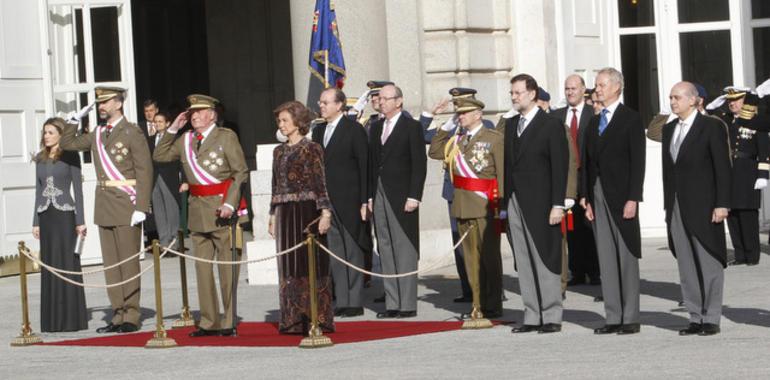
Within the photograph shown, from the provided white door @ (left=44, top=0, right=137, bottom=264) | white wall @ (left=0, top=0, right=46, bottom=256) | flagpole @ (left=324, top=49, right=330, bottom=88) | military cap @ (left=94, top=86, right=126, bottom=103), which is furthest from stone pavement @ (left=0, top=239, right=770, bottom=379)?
white door @ (left=44, top=0, right=137, bottom=264)

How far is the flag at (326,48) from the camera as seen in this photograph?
53.5ft

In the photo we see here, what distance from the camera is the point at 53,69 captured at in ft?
57.5

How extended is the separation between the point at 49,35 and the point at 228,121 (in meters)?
5.72

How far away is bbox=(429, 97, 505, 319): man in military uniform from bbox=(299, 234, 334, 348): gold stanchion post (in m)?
1.41

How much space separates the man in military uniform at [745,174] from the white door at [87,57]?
19.5ft

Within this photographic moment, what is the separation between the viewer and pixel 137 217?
41.1 feet

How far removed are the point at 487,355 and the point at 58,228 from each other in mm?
3878

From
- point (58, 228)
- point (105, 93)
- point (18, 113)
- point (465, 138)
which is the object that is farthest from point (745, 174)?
point (18, 113)

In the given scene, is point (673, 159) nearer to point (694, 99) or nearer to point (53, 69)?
point (694, 99)

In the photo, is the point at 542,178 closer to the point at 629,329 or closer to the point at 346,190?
the point at 629,329

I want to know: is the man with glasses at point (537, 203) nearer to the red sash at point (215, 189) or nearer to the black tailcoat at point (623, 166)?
the black tailcoat at point (623, 166)

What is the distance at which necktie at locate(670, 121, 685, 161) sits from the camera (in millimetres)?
11008

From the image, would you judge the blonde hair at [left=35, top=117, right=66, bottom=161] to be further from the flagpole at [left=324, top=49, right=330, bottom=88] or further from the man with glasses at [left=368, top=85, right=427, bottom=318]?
the flagpole at [left=324, top=49, right=330, bottom=88]

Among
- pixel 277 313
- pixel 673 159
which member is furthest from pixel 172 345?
pixel 673 159
